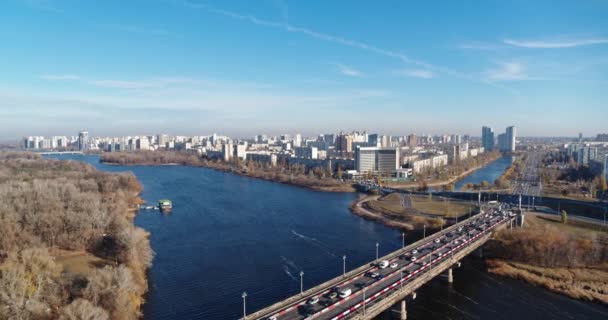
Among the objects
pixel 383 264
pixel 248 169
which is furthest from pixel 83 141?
pixel 383 264

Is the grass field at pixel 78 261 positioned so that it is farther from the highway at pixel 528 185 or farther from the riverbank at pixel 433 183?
the highway at pixel 528 185

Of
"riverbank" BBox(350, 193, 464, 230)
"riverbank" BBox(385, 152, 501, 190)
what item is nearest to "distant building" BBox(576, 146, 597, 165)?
"riverbank" BBox(385, 152, 501, 190)

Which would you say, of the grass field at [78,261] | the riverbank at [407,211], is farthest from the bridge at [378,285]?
the grass field at [78,261]

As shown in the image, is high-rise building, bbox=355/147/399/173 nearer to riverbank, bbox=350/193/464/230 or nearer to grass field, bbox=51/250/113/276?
riverbank, bbox=350/193/464/230

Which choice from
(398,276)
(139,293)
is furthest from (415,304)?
(139,293)

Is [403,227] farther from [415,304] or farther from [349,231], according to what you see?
[415,304]

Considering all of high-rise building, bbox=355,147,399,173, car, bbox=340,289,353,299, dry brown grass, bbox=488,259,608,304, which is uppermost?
high-rise building, bbox=355,147,399,173

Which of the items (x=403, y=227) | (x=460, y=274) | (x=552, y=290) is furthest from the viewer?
(x=403, y=227)
